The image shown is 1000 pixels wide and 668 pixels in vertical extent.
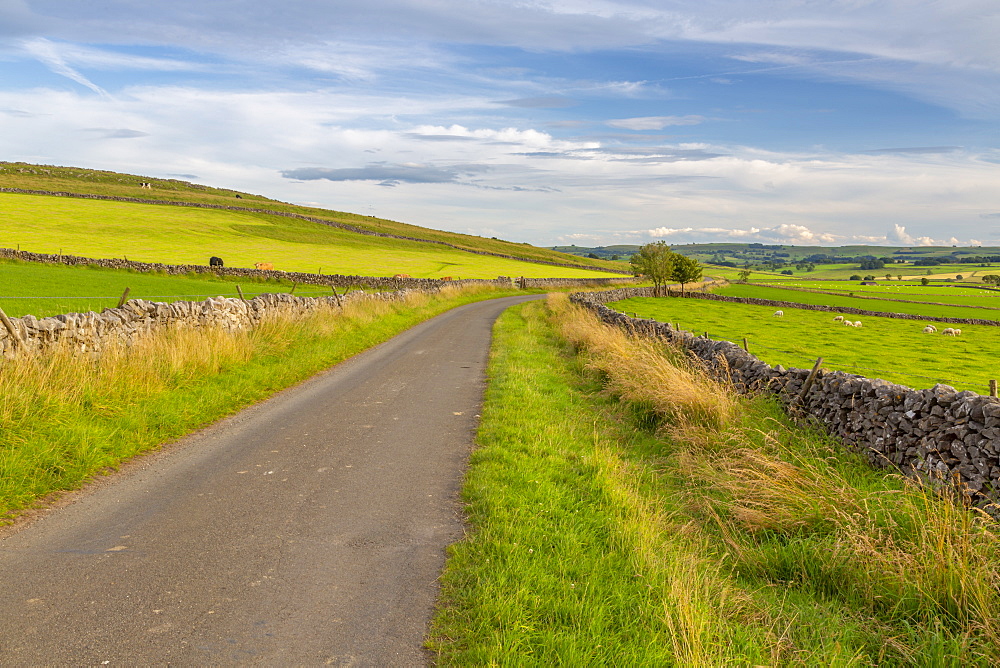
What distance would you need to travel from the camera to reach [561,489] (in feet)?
24.5

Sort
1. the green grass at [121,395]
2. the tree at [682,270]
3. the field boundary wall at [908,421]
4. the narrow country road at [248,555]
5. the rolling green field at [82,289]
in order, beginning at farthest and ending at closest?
the tree at [682,270] < the rolling green field at [82,289] < the green grass at [121,395] < the field boundary wall at [908,421] < the narrow country road at [248,555]

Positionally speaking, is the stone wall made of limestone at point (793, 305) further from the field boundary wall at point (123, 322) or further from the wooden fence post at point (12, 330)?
the wooden fence post at point (12, 330)

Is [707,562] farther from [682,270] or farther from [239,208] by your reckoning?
[239,208]

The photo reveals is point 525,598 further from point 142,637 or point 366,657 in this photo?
point 142,637

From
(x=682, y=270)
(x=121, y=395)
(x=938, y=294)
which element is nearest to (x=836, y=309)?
(x=682, y=270)

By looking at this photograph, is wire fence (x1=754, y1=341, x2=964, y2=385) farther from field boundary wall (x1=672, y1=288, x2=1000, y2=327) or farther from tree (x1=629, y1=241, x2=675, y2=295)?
tree (x1=629, y1=241, x2=675, y2=295)

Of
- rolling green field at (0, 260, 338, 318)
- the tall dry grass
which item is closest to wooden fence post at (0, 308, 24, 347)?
the tall dry grass

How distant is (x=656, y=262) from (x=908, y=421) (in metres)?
81.3

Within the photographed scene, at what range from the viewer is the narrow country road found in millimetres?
4230

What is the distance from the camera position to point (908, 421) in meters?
8.42

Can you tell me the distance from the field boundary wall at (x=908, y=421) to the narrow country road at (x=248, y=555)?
6450 millimetres

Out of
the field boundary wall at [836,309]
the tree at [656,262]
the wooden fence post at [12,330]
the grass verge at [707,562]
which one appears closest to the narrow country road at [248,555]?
the grass verge at [707,562]

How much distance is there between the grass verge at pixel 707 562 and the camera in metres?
4.54

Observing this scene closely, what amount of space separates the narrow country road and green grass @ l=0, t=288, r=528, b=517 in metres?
0.57
